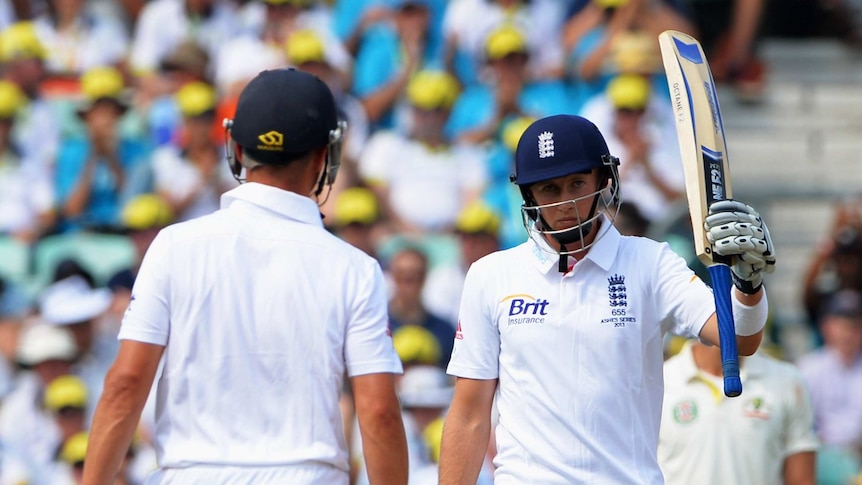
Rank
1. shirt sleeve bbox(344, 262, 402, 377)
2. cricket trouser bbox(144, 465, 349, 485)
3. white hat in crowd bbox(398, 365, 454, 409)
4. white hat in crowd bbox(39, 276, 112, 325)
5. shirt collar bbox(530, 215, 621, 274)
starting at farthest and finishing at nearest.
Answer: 1. white hat in crowd bbox(39, 276, 112, 325)
2. white hat in crowd bbox(398, 365, 454, 409)
3. shirt collar bbox(530, 215, 621, 274)
4. shirt sleeve bbox(344, 262, 402, 377)
5. cricket trouser bbox(144, 465, 349, 485)

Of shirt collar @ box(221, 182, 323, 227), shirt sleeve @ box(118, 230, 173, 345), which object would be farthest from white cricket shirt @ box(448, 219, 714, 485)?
shirt sleeve @ box(118, 230, 173, 345)

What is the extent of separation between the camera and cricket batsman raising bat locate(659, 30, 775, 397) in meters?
3.76

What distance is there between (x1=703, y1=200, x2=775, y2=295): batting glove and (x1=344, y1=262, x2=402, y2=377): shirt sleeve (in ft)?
3.09

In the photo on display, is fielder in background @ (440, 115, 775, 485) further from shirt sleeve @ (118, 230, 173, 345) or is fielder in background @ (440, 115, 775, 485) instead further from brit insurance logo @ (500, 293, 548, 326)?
shirt sleeve @ (118, 230, 173, 345)

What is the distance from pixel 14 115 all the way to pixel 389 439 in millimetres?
7255

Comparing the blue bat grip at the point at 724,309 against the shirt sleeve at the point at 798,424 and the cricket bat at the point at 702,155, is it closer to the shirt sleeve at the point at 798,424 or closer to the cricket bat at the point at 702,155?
the cricket bat at the point at 702,155

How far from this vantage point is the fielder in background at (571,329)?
403 centimetres

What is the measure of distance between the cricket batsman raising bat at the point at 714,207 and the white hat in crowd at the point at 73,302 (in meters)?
5.60

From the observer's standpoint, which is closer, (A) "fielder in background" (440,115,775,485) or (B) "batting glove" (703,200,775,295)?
(B) "batting glove" (703,200,775,295)

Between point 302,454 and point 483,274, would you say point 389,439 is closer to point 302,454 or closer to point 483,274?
point 302,454

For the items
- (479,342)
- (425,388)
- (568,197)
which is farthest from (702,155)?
(425,388)

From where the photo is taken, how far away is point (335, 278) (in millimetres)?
4012

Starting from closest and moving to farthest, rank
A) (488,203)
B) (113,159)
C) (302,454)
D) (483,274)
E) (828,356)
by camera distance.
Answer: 1. (302,454)
2. (483,274)
3. (828,356)
4. (488,203)
5. (113,159)

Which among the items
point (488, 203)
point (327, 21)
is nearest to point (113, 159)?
point (327, 21)
